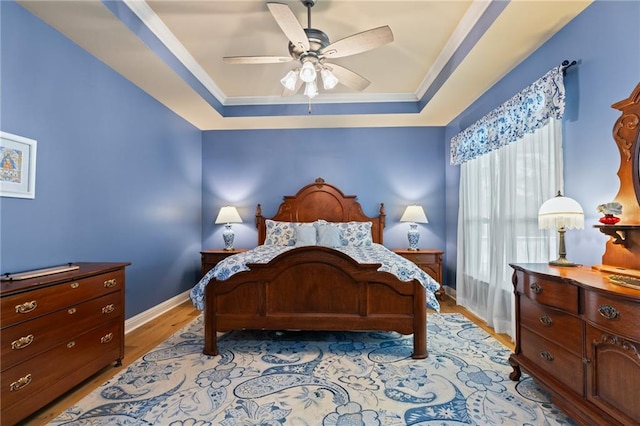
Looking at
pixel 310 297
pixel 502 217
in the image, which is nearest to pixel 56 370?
pixel 310 297

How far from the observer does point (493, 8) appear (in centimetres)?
218

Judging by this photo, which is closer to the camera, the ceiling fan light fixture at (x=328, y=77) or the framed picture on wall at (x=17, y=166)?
the framed picture on wall at (x=17, y=166)

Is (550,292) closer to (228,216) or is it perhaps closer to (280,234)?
(280,234)

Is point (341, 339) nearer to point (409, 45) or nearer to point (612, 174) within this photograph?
point (612, 174)

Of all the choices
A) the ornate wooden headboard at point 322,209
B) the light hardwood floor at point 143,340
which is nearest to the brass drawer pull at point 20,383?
the light hardwood floor at point 143,340

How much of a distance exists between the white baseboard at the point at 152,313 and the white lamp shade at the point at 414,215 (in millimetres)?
3313

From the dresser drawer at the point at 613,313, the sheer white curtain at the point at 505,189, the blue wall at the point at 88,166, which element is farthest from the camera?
the sheer white curtain at the point at 505,189

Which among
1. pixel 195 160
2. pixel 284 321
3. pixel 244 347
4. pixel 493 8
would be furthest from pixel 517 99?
pixel 195 160

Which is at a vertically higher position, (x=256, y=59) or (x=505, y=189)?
(x=256, y=59)

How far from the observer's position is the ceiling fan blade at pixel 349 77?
105 inches

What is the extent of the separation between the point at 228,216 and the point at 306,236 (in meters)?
1.26

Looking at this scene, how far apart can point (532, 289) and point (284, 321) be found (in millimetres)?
1825

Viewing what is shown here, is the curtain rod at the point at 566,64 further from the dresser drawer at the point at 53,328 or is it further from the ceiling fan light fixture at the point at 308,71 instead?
the dresser drawer at the point at 53,328

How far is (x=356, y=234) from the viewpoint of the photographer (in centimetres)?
417
